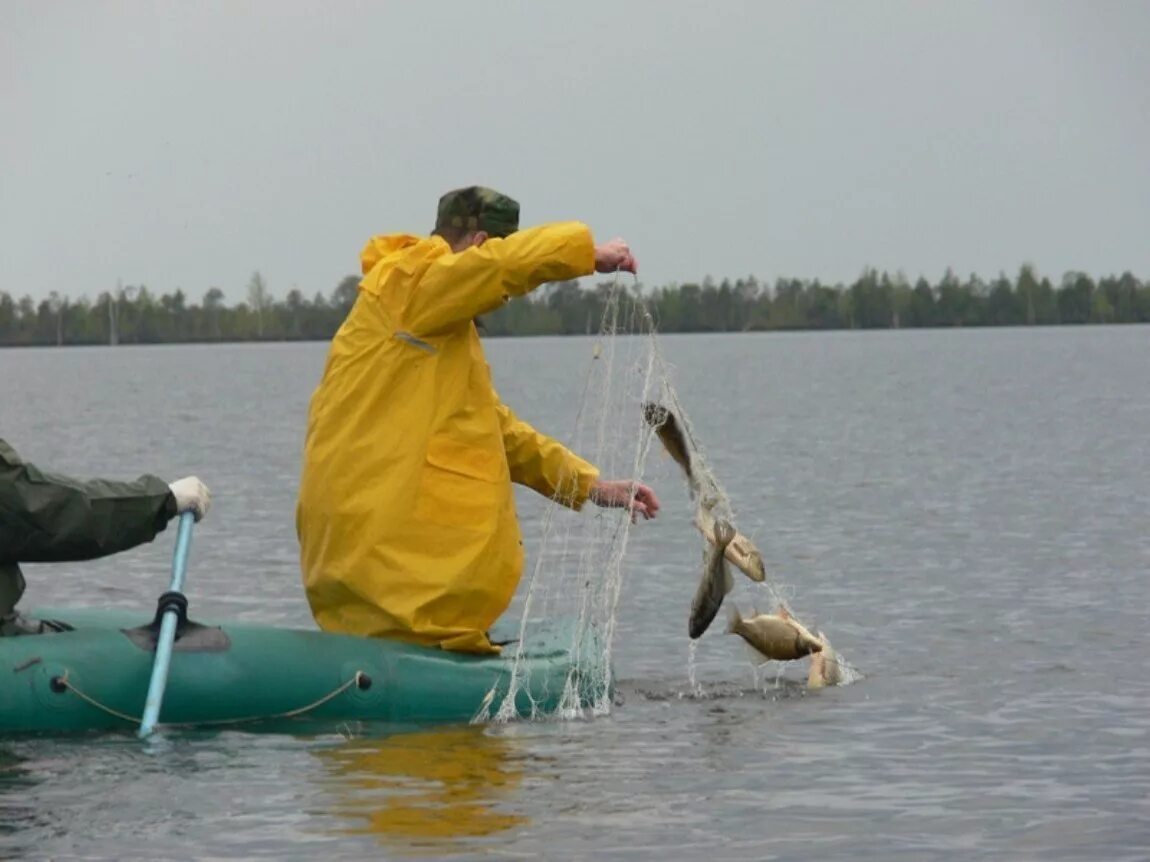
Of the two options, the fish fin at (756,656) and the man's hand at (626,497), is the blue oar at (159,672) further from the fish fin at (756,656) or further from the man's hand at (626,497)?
the fish fin at (756,656)

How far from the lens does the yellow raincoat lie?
10.3m

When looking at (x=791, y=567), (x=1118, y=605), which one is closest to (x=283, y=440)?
(x=791, y=567)

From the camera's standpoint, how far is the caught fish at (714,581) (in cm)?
1098

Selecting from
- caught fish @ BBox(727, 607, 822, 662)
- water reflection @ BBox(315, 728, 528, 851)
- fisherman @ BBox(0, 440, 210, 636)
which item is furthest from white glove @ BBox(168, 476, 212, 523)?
caught fish @ BBox(727, 607, 822, 662)

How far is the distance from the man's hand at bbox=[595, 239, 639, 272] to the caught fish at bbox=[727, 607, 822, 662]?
212 cm

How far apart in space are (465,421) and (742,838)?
93.0 inches

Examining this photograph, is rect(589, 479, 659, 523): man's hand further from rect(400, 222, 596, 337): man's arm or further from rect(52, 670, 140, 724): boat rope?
rect(52, 670, 140, 724): boat rope

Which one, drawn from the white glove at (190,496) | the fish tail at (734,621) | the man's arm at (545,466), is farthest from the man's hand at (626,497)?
the white glove at (190,496)

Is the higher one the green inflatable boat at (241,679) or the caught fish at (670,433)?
the caught fish at (670,433)

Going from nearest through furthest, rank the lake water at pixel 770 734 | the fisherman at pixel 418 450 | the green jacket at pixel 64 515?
the lake water at pixel 770 734 < the green jacket at pixel 64 515 < the fisherman at pixel 418 450

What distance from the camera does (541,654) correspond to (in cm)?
1100

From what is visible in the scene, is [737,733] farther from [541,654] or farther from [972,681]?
[972,681]

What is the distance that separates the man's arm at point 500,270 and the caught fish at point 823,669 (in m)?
3.06

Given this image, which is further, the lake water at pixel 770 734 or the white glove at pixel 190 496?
the white glove at pixel 190 496
